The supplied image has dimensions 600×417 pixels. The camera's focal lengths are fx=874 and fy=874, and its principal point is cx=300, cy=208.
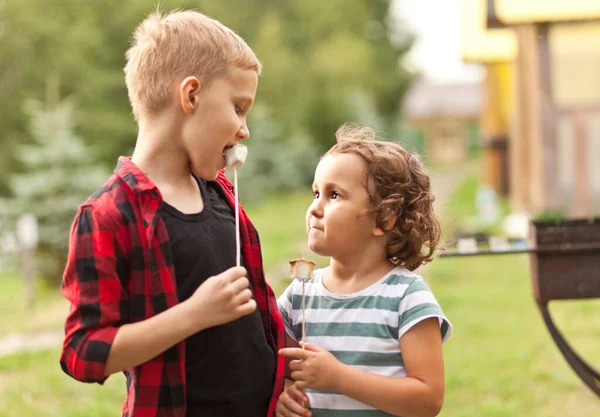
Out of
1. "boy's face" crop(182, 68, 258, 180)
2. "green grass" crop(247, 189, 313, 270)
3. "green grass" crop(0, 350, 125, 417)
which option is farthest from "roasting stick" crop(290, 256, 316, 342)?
"green grass" crop(247, 189, 313, 270)

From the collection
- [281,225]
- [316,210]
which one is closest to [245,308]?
[316,210]

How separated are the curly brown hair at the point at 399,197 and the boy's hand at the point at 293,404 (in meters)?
0.45

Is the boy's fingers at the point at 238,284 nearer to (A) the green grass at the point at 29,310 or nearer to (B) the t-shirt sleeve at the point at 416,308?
(B) the t-shirt sleeve at the point at 416,308

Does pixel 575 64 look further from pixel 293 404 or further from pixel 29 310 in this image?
pixel 293 404

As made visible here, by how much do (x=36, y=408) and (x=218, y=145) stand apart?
3.77m

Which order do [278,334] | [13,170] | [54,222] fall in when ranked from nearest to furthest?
1. [278,334]
2. [54,222]
3. [13,170]

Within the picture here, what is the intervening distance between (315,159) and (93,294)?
2588 cm

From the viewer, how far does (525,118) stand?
1259 centimetres

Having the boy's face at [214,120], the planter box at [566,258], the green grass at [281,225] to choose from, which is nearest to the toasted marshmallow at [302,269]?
the boy's face at [214,120]

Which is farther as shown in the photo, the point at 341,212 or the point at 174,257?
the point at 341,212

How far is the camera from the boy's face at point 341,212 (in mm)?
2352

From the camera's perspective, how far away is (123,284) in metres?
2.00

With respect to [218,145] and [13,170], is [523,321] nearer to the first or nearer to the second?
[218,145]

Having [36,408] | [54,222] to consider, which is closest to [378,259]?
[36,408]
